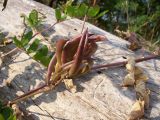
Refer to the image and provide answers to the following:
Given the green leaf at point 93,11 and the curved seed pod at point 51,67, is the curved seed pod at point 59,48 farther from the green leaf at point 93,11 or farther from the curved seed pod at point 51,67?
the green leaf at point 93,11

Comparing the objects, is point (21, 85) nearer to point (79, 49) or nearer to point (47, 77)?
point (47, 77)

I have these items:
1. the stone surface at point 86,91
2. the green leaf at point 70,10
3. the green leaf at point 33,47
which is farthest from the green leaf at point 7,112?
the green leaf at point 70,10

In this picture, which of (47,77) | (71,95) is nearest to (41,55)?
(47,77)

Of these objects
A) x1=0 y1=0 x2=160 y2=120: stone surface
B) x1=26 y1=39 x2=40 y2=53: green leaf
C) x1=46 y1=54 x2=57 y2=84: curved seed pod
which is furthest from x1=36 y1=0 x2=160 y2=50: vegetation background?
x1=46 y1=54 x2=57 y2=84: curved seed pod

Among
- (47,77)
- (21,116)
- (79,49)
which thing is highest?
(79,49)

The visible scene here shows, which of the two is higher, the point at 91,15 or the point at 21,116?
the point at 91,15

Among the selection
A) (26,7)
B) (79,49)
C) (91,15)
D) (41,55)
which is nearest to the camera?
(79,49)

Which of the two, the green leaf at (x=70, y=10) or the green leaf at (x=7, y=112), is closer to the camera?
the green leaf at (x=7, y=112)

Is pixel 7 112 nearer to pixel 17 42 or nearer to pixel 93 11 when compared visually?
pixel 17 42

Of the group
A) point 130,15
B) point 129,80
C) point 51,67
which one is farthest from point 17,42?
point 130,15
